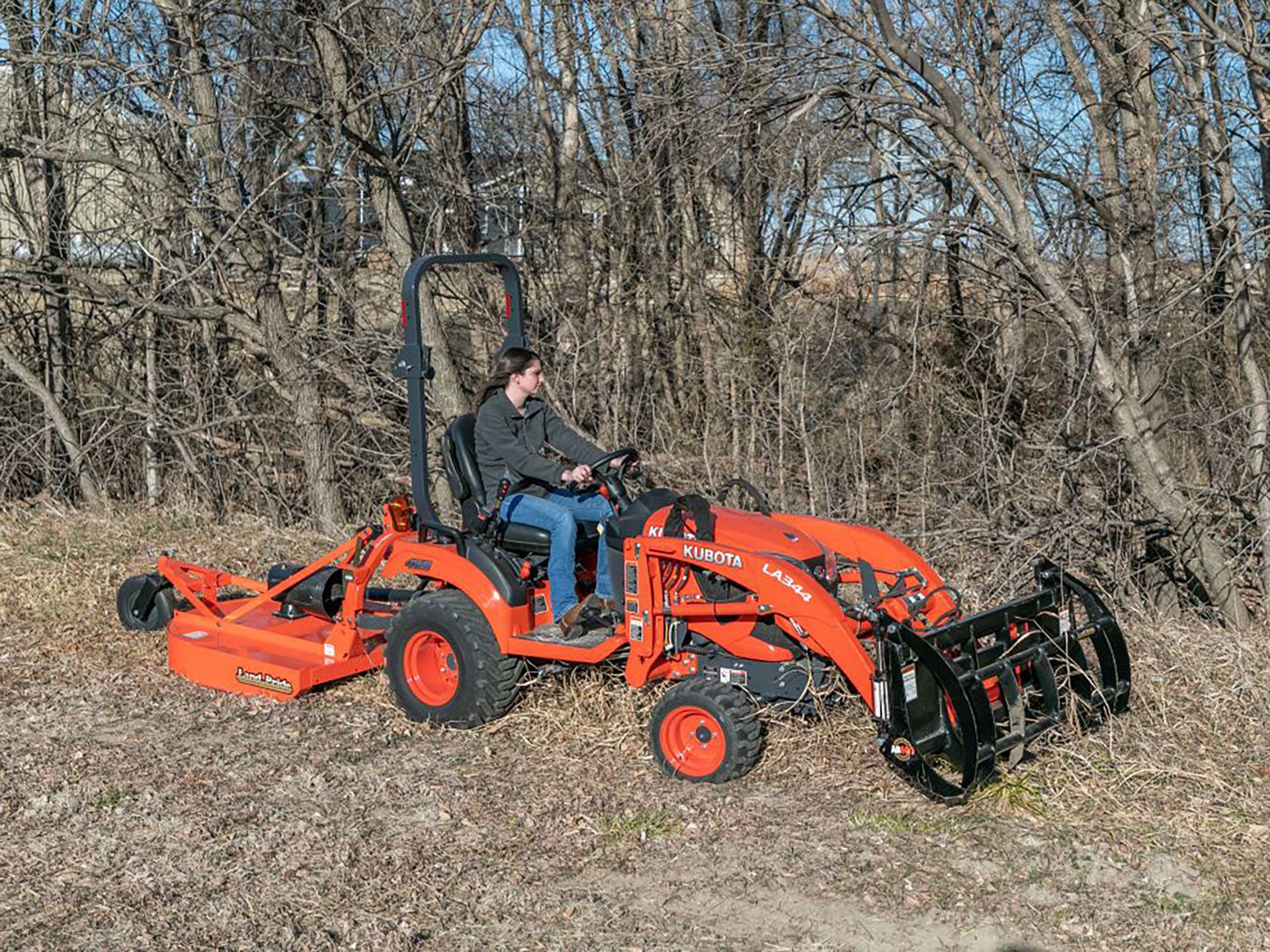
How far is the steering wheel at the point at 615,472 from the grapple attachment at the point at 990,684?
4.99ft

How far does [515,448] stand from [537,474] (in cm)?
19

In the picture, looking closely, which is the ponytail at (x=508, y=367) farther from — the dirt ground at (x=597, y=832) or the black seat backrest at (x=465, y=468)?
the dirt ground at (x=597, y=832)

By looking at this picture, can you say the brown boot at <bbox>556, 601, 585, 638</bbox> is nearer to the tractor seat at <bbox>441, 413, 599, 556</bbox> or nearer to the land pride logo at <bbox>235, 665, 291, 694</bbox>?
the tractor seat at <bbox>441, 413, 599, 556</bbox>

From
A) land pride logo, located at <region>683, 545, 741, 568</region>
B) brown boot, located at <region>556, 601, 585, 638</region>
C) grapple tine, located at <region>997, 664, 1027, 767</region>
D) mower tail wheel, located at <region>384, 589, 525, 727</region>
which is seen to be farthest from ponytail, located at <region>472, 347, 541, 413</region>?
grapple tine, located at <region>997, 664, 1027, 767</region>

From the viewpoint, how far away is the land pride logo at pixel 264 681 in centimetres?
719

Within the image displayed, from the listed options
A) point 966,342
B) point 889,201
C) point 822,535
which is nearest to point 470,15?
point 889,201

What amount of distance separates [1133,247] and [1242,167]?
5.05 feet

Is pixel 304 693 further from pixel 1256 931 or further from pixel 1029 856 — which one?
pixel 1256 931

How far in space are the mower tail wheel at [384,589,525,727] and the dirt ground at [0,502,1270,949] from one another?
0.36 feet

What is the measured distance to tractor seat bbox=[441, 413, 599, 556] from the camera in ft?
22.2

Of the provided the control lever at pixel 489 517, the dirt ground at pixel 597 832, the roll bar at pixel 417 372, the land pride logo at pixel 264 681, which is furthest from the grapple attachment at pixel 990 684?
the land pride logo at pixel 264 681

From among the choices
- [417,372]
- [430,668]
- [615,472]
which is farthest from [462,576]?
[417,372]

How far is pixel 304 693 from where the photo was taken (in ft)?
24.0

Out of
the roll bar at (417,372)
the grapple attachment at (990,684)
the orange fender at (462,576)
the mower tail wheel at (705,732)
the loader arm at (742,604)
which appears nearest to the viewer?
the grapple attachment at (990,684)
